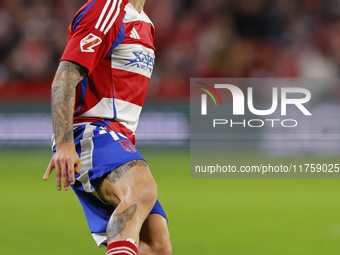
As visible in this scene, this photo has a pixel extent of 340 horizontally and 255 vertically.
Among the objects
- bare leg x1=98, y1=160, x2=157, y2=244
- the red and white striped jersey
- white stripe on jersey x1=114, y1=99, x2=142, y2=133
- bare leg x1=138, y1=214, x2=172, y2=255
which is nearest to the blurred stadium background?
bare leg x1=138, y1=214, x2=172, y2=255

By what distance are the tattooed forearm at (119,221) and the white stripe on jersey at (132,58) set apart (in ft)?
2.57

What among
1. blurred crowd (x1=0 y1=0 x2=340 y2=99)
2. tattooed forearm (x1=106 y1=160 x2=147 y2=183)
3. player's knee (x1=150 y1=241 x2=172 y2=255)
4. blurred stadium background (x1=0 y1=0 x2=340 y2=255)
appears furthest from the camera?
blurred crowd (x1=0 y1=0 x2=340 y2=99)

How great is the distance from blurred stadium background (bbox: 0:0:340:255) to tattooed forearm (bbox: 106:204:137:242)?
5.82ft

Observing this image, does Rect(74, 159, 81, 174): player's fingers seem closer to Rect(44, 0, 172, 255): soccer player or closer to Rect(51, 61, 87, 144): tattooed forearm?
Rect(44, 0, 172, 255): soccer player

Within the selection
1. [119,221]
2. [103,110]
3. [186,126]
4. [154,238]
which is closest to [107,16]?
[103,110]

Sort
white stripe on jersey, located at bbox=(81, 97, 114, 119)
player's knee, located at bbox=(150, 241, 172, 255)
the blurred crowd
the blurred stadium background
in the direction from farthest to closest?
1. the blurred crowd
2. the blurred stadium background
3. player's knee, located at bbox=(150, 241, 172, 255)
4. white stripe on jersey, located at bbox=(81, 97, 114, 119)

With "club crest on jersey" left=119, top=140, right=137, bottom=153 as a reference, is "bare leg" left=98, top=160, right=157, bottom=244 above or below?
below

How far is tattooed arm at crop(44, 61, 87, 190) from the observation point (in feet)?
8.02

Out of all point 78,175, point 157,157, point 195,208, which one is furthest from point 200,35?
point 78,175

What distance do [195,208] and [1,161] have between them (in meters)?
3.61

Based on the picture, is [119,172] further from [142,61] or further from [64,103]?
[142,61]

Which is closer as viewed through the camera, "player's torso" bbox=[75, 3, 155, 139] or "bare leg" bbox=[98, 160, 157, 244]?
"bare leg" bbox=[98, 160, 157, 244]

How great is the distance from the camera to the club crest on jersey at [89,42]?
263 centimetres

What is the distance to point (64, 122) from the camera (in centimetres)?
254
